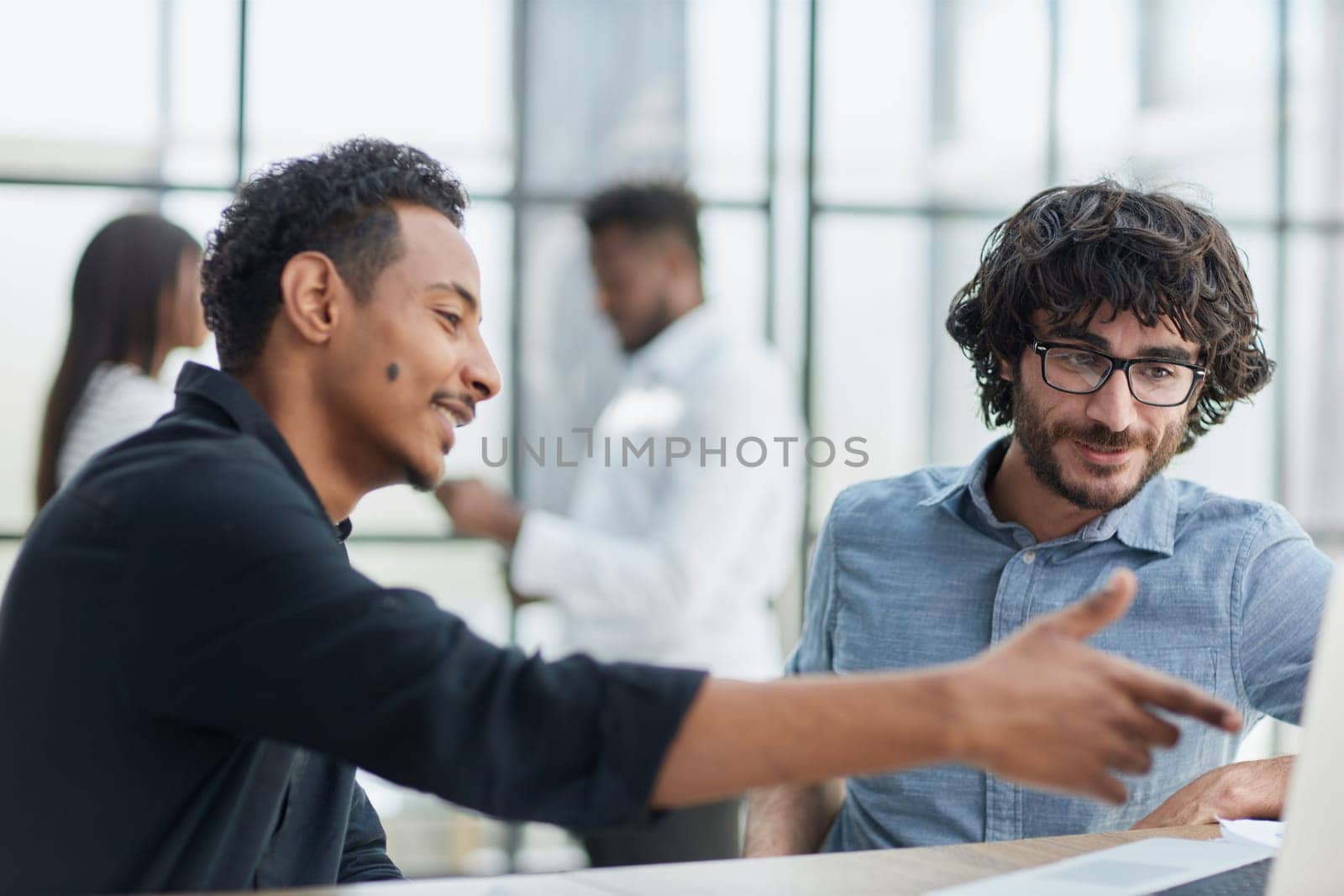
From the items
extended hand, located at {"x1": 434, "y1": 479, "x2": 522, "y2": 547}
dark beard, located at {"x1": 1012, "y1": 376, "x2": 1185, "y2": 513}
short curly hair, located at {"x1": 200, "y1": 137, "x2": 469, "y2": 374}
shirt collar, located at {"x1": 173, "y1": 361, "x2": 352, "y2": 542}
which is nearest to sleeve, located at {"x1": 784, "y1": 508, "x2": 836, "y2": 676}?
dark beard, located at {"x1": 1012, "y1": 376, "x2": 1185, "y2": 513}

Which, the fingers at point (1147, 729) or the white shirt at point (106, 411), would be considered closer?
the fingers at point (1147, 729)

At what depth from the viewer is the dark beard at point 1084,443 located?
1858mm

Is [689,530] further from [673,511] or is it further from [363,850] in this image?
[363,850]

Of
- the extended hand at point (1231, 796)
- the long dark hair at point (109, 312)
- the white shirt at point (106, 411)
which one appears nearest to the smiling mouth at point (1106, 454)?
the extended hand at point (1231, 796)

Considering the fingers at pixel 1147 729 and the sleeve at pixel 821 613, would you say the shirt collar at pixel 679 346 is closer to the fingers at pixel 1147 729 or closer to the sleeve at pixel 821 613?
the sleeve at pixel 821 613

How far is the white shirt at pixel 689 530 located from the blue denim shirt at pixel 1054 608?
2.83ft

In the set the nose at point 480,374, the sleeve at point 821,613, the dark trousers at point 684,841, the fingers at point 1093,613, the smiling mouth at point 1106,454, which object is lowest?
the dark trousers at point 684,841

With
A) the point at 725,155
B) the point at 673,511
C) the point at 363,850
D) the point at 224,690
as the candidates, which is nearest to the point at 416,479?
the point at 224,690

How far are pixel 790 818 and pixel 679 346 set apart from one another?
1.41 metres

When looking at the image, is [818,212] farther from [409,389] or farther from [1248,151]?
[409,389]

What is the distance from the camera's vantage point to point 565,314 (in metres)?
4.25

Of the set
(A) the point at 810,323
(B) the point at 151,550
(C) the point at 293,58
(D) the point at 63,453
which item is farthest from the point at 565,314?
(B) the point at 151,550

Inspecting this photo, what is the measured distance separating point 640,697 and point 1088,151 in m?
4.23

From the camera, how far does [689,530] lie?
294cm
